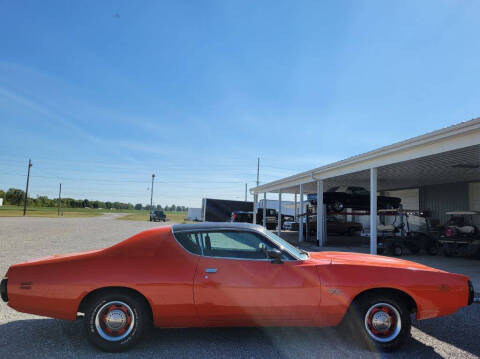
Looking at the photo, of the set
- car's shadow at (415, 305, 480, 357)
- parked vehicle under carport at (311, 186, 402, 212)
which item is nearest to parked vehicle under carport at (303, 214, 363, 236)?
parked vehicle under carport at (311, 186, 402, 212)

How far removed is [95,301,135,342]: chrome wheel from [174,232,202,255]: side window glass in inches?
32.3

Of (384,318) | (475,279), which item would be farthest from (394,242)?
(384,318)

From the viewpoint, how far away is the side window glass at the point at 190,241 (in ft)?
11.7

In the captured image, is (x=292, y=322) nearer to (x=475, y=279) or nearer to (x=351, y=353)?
(x=351, y=353)

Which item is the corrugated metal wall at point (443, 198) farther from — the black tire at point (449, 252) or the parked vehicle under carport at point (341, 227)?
the black tire at point (449, 252)

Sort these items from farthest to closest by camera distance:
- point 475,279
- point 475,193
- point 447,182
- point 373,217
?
1. point 447,182
2. point 475,193
3. point 373,217
4. point 475,279

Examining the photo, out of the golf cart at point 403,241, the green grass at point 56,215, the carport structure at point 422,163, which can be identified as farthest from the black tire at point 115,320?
the green grass at point 56,215

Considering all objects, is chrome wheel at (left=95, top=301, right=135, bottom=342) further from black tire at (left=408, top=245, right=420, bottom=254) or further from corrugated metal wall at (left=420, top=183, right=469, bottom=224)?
corrugated metal wall at (left=420, top=183, right=469, bottom=224)

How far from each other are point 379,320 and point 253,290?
139 centimetres

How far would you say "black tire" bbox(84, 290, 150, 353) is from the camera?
3316 millimetres

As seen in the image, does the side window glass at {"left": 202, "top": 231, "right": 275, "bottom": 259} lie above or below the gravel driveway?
above

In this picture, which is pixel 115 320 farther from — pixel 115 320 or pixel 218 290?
pixel 218 290

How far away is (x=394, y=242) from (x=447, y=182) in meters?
6.93

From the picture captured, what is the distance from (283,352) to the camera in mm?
3383
